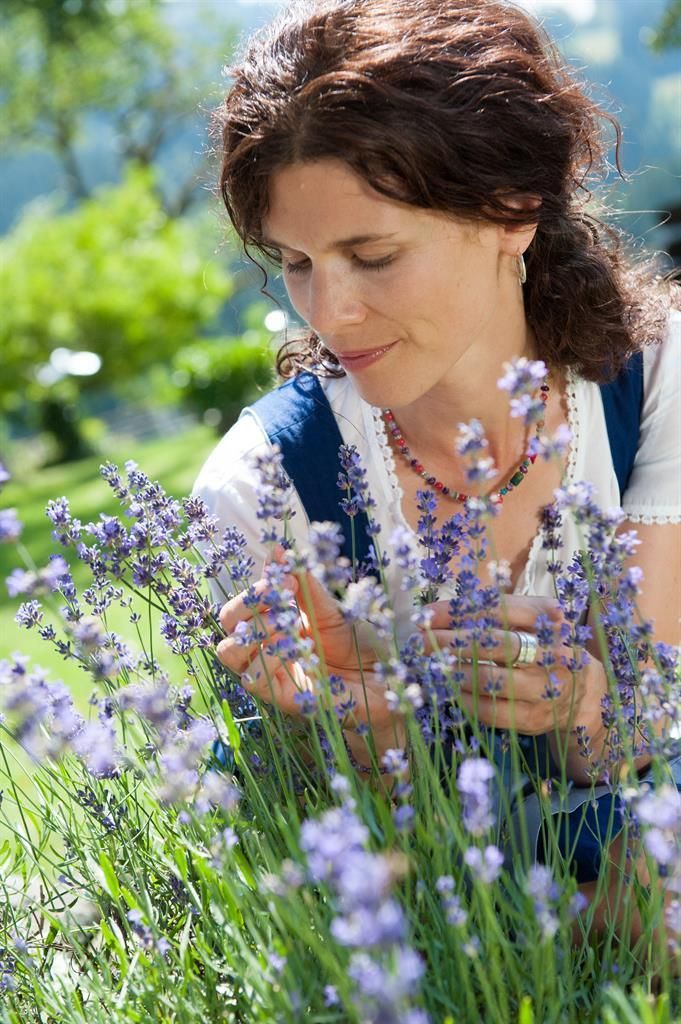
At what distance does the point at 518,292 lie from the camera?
218cm

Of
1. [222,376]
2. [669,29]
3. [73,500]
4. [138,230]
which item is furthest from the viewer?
[138,230]

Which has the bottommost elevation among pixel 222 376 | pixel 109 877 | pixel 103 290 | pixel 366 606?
pixel 109 877

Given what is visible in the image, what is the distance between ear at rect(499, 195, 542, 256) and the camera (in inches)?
76.9

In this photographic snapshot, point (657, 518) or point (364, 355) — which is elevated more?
point (364, 355)

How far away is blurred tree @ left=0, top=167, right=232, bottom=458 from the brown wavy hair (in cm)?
1522

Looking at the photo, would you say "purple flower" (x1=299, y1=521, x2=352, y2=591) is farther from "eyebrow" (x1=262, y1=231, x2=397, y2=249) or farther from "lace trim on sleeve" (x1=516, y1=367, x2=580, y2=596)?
"lace trim on sleeve" (x1=516, y1=367, x2=580, y2=596)

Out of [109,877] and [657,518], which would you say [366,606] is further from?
[657,518]

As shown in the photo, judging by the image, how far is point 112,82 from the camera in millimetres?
25203

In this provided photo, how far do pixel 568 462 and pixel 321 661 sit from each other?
1.01 meters

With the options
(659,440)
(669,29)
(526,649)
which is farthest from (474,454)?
(669,29)

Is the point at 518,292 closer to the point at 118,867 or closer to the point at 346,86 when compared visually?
the point at 346,86

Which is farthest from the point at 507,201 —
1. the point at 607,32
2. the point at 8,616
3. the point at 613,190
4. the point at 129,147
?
the point at 129,147

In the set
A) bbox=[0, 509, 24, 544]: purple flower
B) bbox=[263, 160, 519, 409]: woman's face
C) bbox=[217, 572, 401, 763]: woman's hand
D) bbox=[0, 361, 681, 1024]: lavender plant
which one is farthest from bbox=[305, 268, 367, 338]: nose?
bbox=[0, 509, 24, 544]: purple flower

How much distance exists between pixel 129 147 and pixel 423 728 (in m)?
28.1
